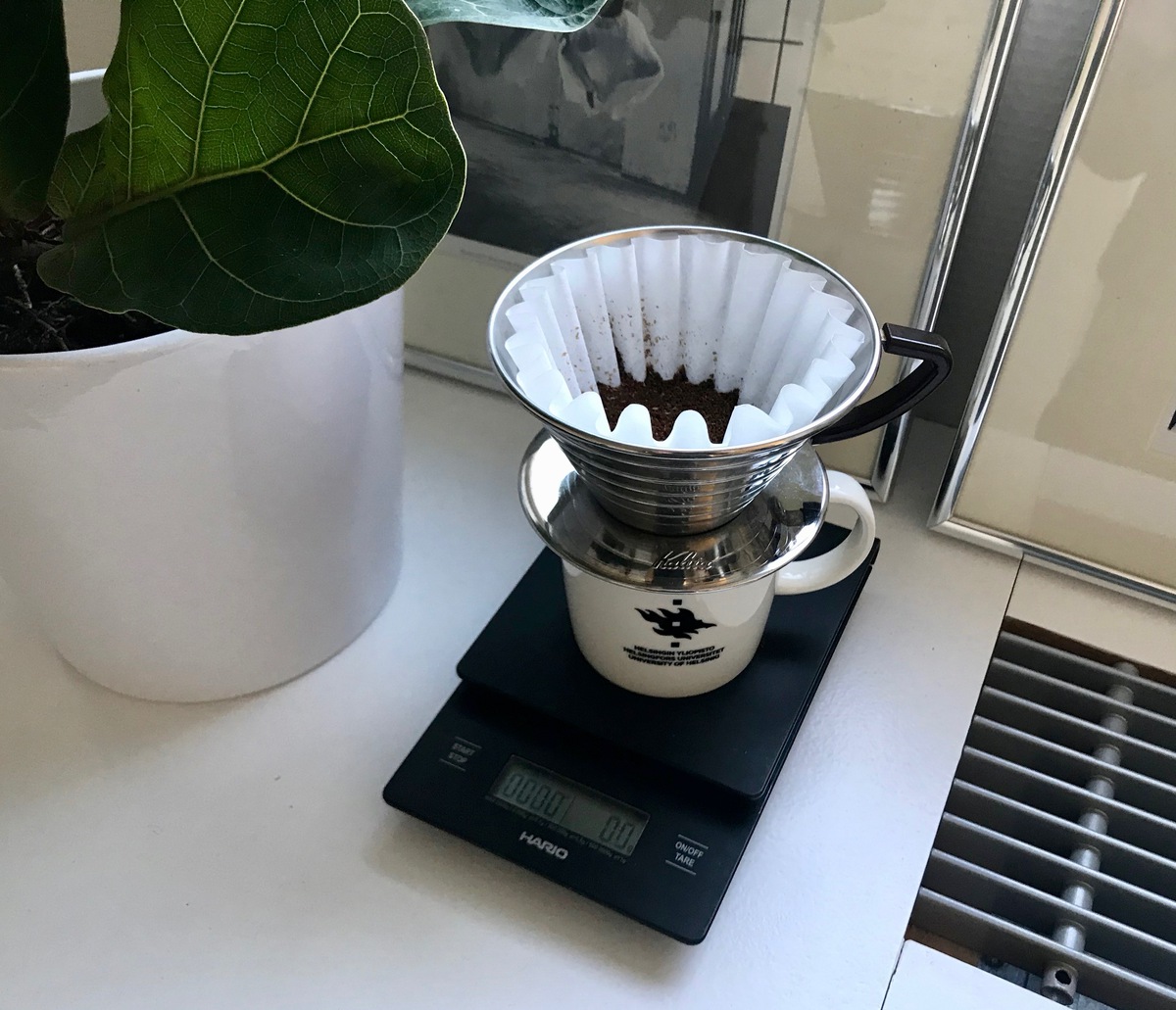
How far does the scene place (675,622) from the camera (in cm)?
46

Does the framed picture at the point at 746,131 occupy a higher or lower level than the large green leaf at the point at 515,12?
lower

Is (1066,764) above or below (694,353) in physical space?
below

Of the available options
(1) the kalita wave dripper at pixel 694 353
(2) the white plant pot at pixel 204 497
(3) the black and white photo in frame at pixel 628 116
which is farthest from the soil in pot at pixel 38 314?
(3) the black and white photo in frame at pixel 628 116

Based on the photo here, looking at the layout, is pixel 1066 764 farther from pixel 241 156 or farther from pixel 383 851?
pixel 241 156

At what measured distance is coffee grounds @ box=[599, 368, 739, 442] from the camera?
477mm

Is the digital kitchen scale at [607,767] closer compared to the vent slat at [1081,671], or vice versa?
the digital kitchen scale at [607,767]

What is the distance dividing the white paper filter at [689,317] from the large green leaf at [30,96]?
19 cm

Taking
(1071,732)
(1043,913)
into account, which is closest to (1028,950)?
(1043,913)

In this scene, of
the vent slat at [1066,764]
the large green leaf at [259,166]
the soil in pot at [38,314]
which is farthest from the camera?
the vent slat at [1066,764]

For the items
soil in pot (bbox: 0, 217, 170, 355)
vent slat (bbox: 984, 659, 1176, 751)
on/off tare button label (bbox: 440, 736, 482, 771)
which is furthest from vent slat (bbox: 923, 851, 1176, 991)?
soil in pot (bbox: 0, 217, 170, 355)

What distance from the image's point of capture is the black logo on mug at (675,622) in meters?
0.45

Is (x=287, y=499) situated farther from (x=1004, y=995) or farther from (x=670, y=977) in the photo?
(x=1004, y=995)

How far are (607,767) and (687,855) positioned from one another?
0.06 metres

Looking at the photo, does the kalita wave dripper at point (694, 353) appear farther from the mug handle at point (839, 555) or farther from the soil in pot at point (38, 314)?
the soil in pot at point (38, 314)
